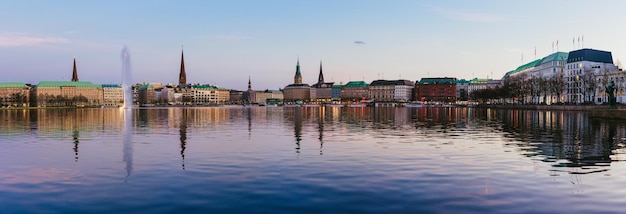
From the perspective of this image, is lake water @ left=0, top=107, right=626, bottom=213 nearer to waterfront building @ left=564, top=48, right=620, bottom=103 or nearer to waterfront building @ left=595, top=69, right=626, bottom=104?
waterfront building @ left=595, top=69, right=626, bottom=104

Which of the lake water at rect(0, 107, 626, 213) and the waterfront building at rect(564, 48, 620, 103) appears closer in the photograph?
the lake water at rect(0, 107, 626, 213)

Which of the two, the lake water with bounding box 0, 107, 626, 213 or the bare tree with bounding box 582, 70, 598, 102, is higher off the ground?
the bare tree with bounding box 582, 70, 598, 102

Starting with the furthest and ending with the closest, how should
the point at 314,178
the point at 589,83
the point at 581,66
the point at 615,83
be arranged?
the point at 581,66 < the point at 615,83 < the point at 589,83 < the point at 314,178

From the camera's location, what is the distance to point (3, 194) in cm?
1405

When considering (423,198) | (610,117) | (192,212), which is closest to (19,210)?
(192,212)

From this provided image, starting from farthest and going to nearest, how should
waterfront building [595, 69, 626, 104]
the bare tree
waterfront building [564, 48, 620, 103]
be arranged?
waterfront building [564, 48, 620, 103] → waterfront building [595, 69, 626, 104] → the bare tree

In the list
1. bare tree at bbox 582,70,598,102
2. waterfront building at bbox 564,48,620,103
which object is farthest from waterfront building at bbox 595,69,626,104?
waterfront building at bbox 564,48,620,103

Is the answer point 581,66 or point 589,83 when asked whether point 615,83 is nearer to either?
point 589,83

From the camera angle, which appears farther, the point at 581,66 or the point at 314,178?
the point at 581,66

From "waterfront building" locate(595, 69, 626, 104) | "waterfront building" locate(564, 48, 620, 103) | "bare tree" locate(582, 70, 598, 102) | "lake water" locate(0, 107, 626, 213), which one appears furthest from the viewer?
"waterfront building" locate(564, 48, 620, 103)

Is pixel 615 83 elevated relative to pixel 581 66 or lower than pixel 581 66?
lower

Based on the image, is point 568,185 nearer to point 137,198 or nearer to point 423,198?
point 423,198

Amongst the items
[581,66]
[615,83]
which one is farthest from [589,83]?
[581,66]

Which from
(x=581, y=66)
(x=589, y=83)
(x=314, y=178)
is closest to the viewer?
(x=314, y=178)
